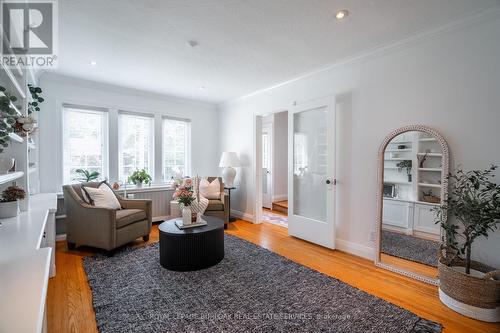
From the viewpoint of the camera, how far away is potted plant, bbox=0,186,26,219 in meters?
2.01

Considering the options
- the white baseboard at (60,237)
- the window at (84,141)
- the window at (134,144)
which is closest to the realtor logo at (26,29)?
the window at (84,141)

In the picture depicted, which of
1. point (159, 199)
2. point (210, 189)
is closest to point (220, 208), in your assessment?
point (210, 189)

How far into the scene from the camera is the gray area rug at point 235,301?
1779 mm

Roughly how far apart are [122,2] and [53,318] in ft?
8.39

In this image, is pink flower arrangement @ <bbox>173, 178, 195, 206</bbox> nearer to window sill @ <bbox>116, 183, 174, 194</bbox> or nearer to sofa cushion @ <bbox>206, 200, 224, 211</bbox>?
sofa cushion @ <bbox>206, 200, 224, 211</bbox>

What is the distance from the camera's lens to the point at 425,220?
266cm

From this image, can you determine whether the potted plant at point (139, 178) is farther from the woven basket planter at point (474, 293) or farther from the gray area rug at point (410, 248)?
the woven basket planter at point (474, 293)

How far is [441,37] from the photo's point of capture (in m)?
2.37

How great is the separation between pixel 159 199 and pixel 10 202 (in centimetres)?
256

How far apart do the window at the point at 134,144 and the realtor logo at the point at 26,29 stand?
178 centimetres

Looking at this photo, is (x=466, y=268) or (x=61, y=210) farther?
(x=61, y=210)

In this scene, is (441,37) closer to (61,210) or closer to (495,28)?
(495,28)

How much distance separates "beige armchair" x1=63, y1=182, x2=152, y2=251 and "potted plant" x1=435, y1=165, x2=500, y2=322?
352 centimetres

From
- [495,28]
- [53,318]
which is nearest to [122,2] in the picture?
[53,318]
